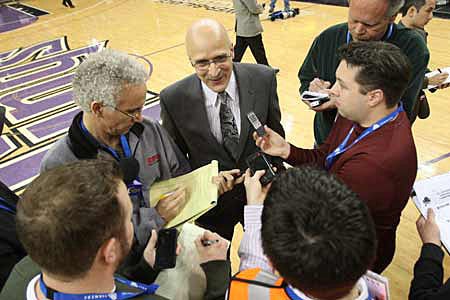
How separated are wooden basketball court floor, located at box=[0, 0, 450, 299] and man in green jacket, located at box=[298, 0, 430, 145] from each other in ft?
4.65

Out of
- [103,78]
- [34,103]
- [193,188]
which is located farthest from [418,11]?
[34,103]

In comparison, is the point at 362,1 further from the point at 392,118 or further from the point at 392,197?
the point at 392,197

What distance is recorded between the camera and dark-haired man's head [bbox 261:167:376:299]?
939 mm

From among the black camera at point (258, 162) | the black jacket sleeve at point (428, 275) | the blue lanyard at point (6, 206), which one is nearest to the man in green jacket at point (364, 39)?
the black camera at point (258, 162)

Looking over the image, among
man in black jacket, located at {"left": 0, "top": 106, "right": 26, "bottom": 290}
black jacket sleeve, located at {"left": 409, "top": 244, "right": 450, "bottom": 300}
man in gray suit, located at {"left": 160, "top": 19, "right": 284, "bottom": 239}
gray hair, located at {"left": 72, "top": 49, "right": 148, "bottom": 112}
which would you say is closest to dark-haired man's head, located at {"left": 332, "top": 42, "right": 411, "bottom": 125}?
man in gray suit, located at {"left": 160, "top": 19, "right": 284, "bottom": 239}

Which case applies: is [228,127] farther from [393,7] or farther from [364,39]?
[393,7]

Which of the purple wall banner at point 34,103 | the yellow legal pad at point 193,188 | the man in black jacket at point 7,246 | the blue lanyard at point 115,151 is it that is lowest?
the purple wall banner at point 34,103

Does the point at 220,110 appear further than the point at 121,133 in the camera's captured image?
Yes

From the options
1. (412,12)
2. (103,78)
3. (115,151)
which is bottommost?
(115,151)

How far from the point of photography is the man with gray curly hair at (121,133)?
1.65 metres

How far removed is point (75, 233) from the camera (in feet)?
3.29

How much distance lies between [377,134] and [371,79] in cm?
25

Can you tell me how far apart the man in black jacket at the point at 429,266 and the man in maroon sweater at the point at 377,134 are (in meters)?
0.14

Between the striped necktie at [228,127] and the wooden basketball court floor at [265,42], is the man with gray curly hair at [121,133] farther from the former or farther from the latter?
the wooden basketball court floor at [265,42]
